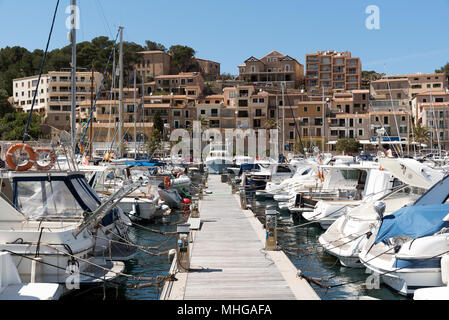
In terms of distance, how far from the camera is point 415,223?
39.9ft

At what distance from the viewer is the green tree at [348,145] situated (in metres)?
66.6

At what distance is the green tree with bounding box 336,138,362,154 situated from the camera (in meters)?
66.6

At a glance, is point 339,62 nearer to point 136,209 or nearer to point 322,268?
point 136,209

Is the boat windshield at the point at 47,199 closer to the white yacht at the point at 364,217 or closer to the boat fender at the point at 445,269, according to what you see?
the white yacht at the point at 364,217

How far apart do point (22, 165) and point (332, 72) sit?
88.5 metres

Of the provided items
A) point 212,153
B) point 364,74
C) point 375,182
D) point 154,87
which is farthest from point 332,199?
point 364,74

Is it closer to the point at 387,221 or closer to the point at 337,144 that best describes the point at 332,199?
the point at 387,221

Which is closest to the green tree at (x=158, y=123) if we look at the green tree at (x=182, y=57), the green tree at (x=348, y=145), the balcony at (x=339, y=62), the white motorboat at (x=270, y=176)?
the green tree at (x=348, y=145)

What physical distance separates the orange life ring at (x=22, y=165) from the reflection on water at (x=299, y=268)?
12.0 ft

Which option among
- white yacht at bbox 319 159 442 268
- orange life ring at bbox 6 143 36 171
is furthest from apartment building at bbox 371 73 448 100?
orange life ring at bbox 6 143 36 171

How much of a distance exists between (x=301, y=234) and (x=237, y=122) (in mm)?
58576

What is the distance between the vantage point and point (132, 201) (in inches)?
906

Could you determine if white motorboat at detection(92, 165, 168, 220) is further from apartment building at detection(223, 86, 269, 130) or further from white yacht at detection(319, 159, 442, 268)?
apartment building at detection(223, 86, 269, 130)

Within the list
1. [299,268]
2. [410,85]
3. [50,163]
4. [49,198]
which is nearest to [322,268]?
[299,268]
